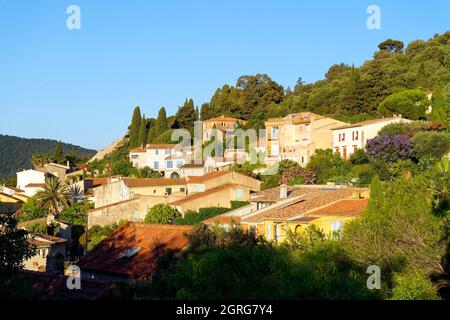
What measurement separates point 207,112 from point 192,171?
24263 mm

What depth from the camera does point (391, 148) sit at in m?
44.7

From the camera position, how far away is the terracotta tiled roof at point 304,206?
31845 millimetres

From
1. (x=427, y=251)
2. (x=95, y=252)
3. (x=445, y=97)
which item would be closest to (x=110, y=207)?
(x=95, y=252)

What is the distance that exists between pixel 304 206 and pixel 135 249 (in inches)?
349

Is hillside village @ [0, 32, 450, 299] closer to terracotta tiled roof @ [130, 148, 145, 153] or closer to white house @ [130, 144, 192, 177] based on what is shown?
white house @ [130, 144, 192, 177]

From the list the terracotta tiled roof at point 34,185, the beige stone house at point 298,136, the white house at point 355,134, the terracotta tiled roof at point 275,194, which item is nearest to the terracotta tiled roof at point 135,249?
the terracotta tiled roof at point 275,194

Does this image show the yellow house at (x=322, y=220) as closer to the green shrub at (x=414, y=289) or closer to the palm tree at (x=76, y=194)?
the green shrub at (x=414, y=289)

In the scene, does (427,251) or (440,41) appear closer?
(427,251)

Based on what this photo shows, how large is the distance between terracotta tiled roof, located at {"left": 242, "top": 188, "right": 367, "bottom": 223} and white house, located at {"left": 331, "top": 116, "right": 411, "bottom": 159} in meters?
16.3

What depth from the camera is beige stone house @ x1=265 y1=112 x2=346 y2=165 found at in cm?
5841

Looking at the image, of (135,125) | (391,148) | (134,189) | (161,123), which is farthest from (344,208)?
(135,125)
